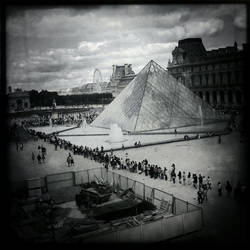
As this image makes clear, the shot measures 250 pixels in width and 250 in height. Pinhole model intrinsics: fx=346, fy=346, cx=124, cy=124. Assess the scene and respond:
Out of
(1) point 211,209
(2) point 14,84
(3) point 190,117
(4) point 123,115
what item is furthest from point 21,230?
(3) point 190,117

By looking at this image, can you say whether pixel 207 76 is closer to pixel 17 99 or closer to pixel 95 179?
pixel 95 179

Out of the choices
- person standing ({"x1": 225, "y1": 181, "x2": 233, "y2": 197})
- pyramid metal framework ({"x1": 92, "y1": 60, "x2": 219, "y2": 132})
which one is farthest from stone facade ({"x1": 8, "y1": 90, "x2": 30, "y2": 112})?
pyramid metal framework ({"x1": 92, "y1": 60, "x2": 219, "y2": 132})

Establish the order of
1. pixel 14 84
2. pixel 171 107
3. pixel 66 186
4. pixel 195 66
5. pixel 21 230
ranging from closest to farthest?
1. pixel 21 230
2. pixel 14 84
3. pixel 66 186
4. pixel 195 66
5. pixel 171 107

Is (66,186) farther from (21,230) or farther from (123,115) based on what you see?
(123,115)

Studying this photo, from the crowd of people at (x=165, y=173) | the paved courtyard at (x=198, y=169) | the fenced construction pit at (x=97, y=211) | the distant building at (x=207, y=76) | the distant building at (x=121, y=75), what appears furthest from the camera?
the distant building at (x=207, y=76)

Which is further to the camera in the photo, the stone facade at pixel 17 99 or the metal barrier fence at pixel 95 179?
the stone facade at pixel 17 99

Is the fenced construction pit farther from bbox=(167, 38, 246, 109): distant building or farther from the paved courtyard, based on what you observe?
bbox=(167, 38, 246, 109): distant building

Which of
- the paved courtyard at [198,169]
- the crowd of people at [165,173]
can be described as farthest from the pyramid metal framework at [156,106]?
the crowd of people at [165,173]

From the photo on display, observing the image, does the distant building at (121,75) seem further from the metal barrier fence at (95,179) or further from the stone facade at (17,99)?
the metal barrier fence at (95,179)

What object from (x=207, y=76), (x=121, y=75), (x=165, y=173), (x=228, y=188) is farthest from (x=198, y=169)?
(x=207, y=76)
